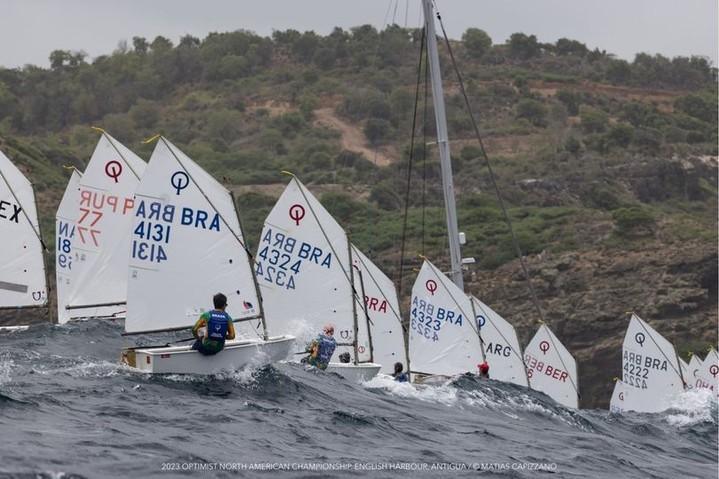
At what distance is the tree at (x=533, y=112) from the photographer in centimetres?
11244

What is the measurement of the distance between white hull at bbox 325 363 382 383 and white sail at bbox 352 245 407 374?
4.15 metres

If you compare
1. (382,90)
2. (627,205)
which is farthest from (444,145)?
(382,90)

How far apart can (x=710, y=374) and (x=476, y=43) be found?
93360 millimetres

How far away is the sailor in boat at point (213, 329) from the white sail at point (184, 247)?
91.2 inches

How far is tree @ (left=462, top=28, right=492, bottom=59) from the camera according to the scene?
137 meters

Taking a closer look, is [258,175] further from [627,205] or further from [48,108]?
[48,108]

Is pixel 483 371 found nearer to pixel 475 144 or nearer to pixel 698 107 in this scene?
pixel 475 144

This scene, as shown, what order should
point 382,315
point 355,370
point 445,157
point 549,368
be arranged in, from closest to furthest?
point 355,370 < point 382,315 < point 445,157 < point 549,368

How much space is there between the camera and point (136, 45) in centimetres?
15375

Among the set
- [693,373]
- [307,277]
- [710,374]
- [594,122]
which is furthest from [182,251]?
[594,122]

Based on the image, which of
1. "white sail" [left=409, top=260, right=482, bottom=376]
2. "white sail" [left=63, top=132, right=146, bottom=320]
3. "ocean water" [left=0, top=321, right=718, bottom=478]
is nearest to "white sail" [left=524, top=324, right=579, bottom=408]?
"white sail" [left=409, top=260, right=482, bottom=376]

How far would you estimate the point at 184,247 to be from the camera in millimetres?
26594

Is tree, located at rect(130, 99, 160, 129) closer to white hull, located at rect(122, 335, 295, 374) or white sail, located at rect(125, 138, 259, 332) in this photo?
white sail, located at rect(125, 138, 259, 332)

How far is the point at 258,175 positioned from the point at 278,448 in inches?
2853
